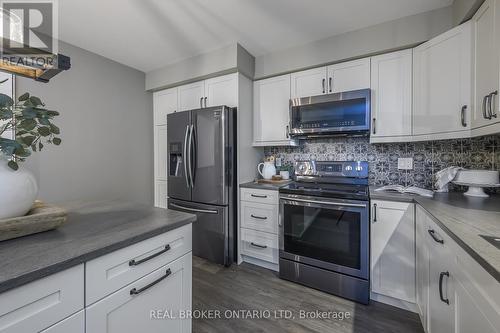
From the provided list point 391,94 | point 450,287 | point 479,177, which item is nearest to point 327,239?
point 450,287

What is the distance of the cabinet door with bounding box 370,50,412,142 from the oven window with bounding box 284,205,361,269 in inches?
34.8

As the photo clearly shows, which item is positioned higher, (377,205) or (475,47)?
(475,47)

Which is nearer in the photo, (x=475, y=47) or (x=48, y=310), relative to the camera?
(x=48, y=310)

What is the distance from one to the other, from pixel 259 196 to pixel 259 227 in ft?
1.11

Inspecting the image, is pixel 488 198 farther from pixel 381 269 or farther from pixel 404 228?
pixel 381 269

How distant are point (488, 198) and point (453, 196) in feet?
0.64

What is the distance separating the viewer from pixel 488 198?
1607mm

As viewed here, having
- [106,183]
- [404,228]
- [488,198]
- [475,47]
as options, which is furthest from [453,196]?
[106,183]

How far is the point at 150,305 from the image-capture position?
3.31 ft

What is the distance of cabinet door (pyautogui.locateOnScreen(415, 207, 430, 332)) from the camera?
1.38 m

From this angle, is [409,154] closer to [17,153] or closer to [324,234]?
[324,234]

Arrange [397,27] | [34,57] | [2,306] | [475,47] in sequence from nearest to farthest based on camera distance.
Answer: [2,306], [34,57], [475,47], [397,27]

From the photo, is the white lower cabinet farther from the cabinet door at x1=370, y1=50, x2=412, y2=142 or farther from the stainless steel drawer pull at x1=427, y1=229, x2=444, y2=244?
the cabinet door at x1=370, y1=50, x2=412, y2=142

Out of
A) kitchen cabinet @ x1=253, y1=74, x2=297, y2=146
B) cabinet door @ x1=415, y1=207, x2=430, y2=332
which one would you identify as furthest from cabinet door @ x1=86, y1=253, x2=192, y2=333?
kitchen cabinet @ x1=253, y1=74, x2=297, y2=146
